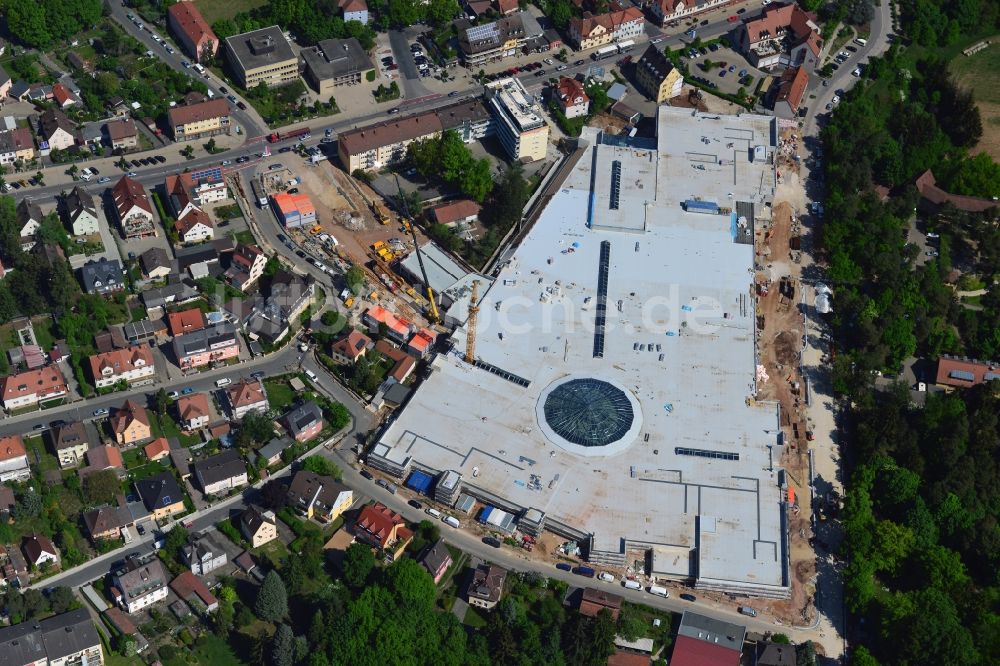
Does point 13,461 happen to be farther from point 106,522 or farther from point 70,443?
point 106,522

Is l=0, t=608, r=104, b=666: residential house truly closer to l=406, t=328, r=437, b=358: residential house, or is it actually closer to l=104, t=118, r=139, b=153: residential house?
l=406, t=328, r=437, b=358: residential house

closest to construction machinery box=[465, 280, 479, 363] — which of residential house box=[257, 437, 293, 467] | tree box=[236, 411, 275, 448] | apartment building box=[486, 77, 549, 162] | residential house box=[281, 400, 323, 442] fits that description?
residential house box=[281, 400, 323, 442]

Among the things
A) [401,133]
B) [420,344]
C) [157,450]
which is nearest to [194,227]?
[401,133]

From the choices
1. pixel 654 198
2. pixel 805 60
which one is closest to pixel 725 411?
pixel 654 198

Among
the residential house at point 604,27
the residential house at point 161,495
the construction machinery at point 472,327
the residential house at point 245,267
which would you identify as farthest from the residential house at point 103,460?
the residential house at point 604,27

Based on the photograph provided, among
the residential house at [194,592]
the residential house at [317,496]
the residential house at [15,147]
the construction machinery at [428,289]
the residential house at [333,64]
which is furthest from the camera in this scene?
the residential house at [333,64]

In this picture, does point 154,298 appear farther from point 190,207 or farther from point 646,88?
point 646,88

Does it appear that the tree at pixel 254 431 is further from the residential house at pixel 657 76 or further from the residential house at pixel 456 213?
the residential house at pixel 657 76
